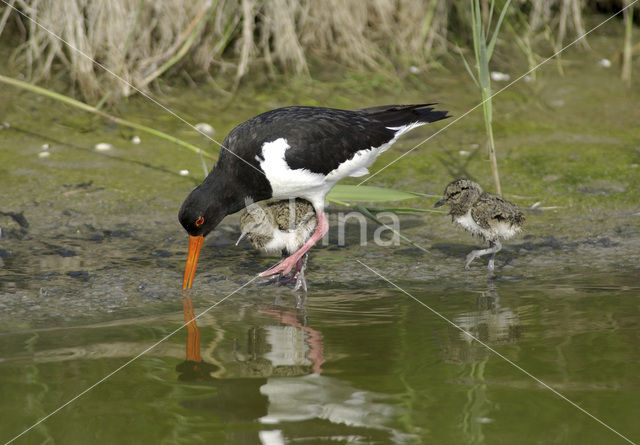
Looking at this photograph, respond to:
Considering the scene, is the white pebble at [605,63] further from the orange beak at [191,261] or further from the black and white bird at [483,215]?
the orange beak at [191,261]

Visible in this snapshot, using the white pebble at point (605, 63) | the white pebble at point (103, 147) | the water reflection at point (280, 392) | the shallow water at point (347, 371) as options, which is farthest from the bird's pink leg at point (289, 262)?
the white pebble at point (605, 63)

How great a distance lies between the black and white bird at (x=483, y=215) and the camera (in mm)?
5348

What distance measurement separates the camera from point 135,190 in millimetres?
6562

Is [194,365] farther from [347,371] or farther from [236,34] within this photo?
[236,34]

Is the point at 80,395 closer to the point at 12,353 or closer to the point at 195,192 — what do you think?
the point at 12,353

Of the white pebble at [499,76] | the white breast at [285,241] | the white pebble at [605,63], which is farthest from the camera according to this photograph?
the white pebble at [605,63]

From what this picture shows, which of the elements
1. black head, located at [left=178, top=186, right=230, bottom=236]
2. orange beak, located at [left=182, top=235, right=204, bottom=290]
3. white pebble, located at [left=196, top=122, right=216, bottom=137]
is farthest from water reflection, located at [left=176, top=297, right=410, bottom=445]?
white pebble, located at [left=196, top=122, right=216, bottom=137]

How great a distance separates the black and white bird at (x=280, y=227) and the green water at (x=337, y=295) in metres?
0.16

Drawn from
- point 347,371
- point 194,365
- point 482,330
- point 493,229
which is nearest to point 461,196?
point 493,229

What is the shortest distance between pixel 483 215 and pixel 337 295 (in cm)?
114

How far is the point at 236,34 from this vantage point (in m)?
8.01

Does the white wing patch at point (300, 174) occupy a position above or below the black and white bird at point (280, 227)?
above

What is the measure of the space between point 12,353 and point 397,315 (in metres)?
1.90

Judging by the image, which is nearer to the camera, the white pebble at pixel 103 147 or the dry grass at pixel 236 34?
the white pebble at pixel 103 147
